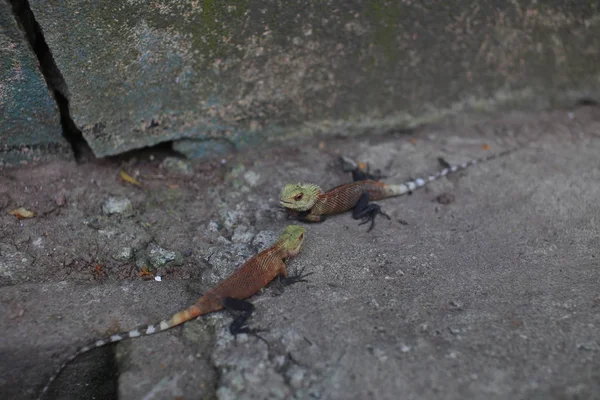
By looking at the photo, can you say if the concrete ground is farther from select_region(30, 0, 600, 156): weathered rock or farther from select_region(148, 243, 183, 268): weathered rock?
select_region(30, 0, 600, 156): weathered rock

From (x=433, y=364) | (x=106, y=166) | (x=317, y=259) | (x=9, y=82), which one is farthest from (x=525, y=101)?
(x=9, y=82)

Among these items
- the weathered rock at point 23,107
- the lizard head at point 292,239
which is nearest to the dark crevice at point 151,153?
the weathered rock at point 23,107

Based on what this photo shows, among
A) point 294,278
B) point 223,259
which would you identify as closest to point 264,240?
point 223,259

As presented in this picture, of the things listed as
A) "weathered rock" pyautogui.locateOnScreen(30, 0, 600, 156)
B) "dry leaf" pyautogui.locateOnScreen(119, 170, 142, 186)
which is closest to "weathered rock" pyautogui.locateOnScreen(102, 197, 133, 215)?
"dry leaf" pyautogui.locateOnScreen(119, 170, 142, 186)

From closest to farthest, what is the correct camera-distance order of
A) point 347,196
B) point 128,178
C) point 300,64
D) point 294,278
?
1. point 294,278
2. point 347,196
3. point 128,178
4. point 300,64

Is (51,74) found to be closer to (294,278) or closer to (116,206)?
(116,206)
